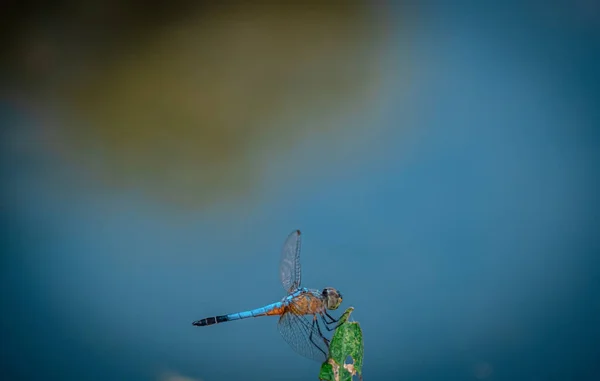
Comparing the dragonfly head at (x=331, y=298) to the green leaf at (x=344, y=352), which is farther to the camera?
the dragonfly head at (x=331, y=298)

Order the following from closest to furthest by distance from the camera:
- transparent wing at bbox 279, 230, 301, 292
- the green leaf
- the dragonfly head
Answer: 1. the green leaf
2. the dragonfly head
3. transparent wing at bbox 279, 230, 301, 292

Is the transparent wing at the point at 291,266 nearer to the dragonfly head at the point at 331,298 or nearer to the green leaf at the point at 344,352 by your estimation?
the dragonfly head at the point at 331,298

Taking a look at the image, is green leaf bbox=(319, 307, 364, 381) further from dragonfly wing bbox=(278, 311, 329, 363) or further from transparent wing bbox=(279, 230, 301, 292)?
transparent wing bbox=(279, 230, 301, 292)

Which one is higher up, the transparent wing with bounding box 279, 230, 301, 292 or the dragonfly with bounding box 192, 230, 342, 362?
the transparent wing with bounding box 279, 230, 301, 292

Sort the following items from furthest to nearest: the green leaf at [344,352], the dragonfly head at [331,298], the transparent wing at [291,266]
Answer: the transparent wing at [291,266] < the dragonfly head at [331,298] < the green leaf at [344,352]

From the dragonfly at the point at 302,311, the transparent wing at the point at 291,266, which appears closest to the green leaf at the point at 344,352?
the dragonfly at the point at 302,311

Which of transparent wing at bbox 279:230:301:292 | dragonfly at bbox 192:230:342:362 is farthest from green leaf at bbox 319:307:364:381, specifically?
transparent wing at bbox 279:230:301:292

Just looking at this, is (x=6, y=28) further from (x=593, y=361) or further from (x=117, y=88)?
(x=593, y=361)

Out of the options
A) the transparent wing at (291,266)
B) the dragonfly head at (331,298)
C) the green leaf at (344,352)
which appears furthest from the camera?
the transparent wing at (291,266)
